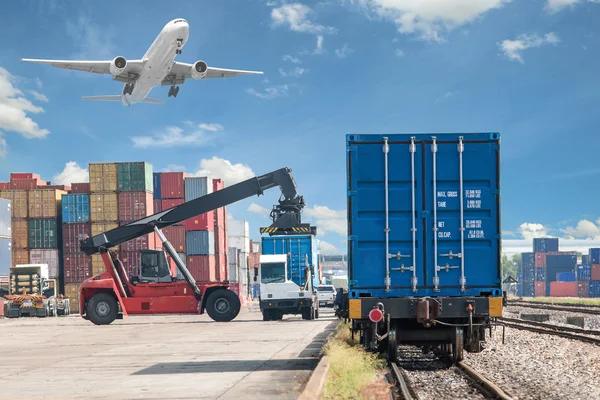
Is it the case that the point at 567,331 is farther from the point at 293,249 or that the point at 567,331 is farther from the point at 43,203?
the point at 43,203

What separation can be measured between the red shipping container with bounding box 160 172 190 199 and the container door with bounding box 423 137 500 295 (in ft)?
160

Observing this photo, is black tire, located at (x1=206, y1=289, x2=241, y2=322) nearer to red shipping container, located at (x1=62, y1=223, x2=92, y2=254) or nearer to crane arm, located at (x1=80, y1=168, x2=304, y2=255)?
crane arm, located at (x1=80, y1=168, x2=304, y2=255)

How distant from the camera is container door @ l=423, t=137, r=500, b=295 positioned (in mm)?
12086

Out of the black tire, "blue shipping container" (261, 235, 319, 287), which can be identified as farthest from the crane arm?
the black tire

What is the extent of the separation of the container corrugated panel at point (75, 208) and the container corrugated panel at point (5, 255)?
4.71m

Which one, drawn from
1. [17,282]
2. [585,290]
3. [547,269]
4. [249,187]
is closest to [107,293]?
[249,187]

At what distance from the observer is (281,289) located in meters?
29.7

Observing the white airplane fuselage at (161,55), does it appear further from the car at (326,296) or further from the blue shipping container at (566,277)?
the blue shipping container at (566,277)

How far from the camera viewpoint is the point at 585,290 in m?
134

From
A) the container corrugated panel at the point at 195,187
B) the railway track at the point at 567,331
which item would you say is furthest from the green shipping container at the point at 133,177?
the railway track at the point at 567,331

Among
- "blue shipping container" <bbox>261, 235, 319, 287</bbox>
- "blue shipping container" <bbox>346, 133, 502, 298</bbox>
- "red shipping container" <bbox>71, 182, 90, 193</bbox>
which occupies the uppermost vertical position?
"red shipping container" <bbox>71, 182, 90, 193</bbox>

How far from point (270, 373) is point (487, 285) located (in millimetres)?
3829

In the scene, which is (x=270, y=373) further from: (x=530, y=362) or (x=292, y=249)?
(x=292, y=249)

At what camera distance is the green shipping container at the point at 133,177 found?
5391cm
